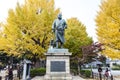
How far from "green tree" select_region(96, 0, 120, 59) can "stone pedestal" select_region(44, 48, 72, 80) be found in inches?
280

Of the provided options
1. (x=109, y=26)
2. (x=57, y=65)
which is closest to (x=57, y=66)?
(x=57, y=65)

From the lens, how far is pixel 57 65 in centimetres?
1284

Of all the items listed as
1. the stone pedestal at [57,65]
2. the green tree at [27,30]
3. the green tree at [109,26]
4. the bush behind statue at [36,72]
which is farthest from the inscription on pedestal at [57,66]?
the bush behind statue at [36,72]

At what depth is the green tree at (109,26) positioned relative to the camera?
61.7 ft

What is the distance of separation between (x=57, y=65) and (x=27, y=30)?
922 cm

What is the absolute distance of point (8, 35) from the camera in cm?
2108

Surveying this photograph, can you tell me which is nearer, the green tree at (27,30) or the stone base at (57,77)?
the stone base at (57,77)

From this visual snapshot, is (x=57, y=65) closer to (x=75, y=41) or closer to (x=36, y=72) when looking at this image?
(x=36, y=72)

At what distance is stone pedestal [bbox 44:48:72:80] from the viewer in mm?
12742

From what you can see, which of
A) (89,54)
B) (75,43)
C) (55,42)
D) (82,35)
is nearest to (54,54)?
(55,42)

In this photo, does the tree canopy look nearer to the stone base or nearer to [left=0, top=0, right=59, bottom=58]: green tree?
[left=0, top=0, right=59, bottom=58]: green tree

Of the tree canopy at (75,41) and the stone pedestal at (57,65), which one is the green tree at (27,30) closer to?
the tree canopy at (75,41)

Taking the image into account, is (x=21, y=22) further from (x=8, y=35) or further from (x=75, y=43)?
(x=75, y=43)

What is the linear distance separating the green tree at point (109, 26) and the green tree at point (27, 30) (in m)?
4.78
